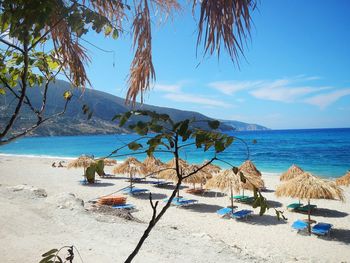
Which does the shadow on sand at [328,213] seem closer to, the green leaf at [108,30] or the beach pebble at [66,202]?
the beach pebble at [66,202]

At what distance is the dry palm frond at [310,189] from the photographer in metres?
8.91

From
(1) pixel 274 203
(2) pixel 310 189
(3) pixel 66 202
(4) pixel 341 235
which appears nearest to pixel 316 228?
(4) pixel 341 235

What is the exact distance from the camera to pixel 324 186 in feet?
29.6

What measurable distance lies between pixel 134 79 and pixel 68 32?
438 millimetres

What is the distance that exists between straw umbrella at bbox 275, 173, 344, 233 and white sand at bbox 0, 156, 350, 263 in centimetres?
94

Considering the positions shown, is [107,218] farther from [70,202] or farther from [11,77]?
[11,77]

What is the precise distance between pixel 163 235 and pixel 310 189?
4783 millimetres

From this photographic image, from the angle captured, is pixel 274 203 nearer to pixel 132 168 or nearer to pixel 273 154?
pixel 132 168

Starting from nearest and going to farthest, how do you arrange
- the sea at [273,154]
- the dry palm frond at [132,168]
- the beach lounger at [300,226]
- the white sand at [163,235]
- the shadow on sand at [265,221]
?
the white sand at [163,235] → the beach lounger at [300,226] → the shadow on sand at [265,221] → the dry palm frond at [132,168] → the sea at [273,154]

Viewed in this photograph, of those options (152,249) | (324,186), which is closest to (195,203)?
(324,186)

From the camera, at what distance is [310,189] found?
901 cm

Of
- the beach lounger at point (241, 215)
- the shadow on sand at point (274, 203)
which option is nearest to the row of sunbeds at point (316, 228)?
the beach lounger at point (241, 215)

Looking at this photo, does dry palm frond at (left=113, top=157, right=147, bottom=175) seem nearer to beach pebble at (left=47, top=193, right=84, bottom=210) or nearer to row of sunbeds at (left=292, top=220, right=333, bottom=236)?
beach pebble at (left=47, top=193, right=84, bottom=210)

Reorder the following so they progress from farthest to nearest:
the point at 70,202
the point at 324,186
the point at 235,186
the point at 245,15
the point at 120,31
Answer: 1. the point at 235,186
2. the point at 324,186
3. the point at 70,202
4. the point at 120,31
5. the point at 245,15
